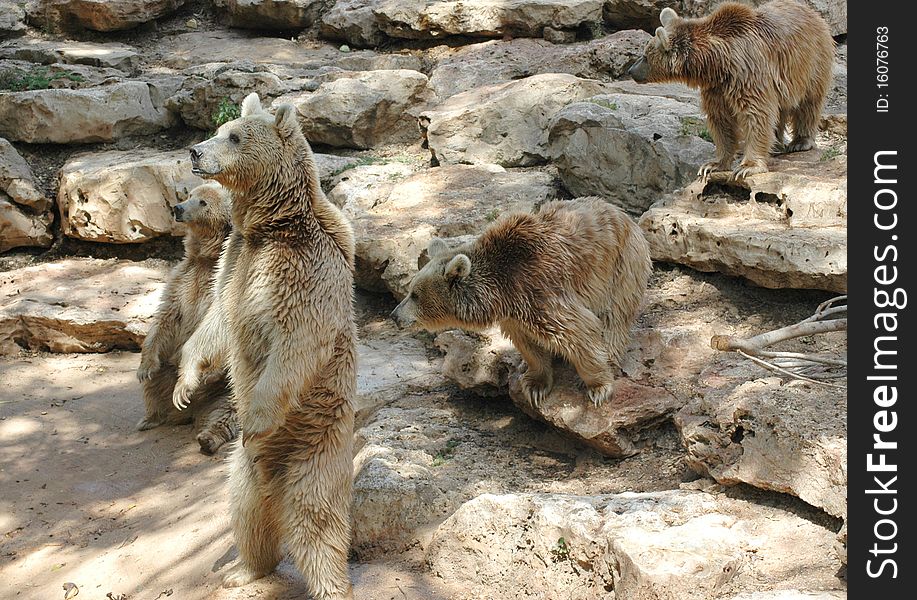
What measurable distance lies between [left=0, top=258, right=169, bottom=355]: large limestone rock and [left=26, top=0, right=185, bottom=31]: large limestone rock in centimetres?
479

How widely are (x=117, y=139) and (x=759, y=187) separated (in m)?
7.81

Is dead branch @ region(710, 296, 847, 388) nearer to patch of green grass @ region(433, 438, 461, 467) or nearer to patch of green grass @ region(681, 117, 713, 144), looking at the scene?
patch of green grass @ region(433, 438, 461, 467)

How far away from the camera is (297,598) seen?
5.06 metres

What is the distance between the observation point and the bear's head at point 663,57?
7.82 metres

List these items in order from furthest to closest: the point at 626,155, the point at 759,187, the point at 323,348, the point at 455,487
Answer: the point at 626,155
the point at 759,187
the point at 455,487
the point at 323,348

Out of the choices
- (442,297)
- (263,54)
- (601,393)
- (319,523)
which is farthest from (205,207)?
(263,54)

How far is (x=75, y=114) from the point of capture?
11.0 meters

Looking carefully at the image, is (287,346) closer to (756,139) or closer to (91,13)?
(756,139)

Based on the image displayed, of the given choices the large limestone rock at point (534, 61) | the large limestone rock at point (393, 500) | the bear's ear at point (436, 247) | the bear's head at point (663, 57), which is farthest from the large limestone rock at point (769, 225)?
the large limestone rock at point (534, 61)

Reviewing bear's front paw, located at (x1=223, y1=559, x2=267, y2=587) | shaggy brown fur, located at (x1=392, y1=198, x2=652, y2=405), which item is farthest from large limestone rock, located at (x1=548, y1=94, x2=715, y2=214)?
bear's front paw, located at (x1=223, y1=559, x2=267, y2=587)

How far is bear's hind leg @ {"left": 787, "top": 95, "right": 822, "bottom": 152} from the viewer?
8.19 meters

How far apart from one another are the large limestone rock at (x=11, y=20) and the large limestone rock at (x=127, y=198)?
369 cm
